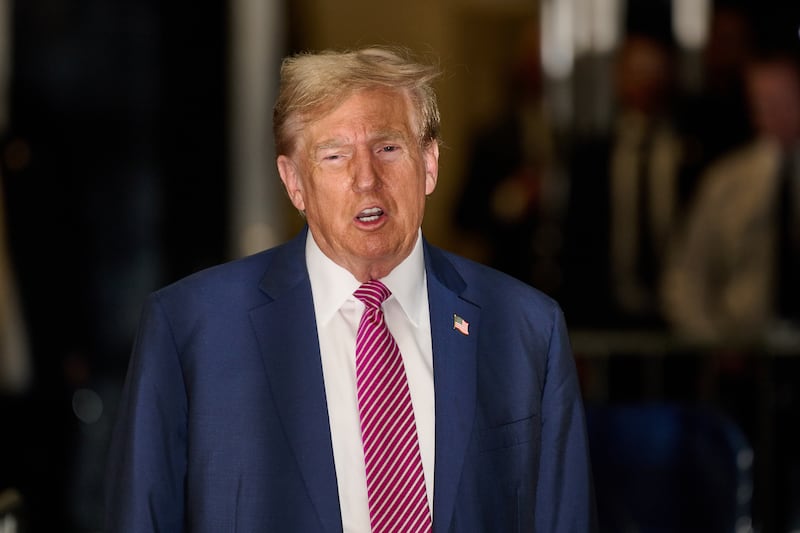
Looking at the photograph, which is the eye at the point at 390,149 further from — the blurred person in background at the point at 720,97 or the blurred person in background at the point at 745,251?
the blurred person in background at the point at 720,97

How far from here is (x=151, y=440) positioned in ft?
6.16

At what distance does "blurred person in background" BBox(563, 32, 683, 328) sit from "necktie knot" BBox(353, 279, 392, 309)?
4.24 meters

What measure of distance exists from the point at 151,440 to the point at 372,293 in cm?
37

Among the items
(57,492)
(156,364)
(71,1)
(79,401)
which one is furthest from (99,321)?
(156,364)

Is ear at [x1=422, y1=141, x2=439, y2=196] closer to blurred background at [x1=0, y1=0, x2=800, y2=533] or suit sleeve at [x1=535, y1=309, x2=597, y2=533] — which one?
suit sleeve at [x1=535, y1=309, x2=597, y2=533]

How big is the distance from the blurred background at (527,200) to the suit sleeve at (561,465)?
215cm

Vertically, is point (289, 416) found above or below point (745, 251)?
above

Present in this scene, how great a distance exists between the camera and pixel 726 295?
5.60 meters

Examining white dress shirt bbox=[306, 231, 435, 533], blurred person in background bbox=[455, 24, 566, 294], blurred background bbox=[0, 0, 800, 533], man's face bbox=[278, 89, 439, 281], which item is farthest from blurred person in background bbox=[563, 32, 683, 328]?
man's face bbox=[278, 89, 439, 281]

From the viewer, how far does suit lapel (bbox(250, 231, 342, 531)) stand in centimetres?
186

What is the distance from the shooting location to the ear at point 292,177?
75.3 inches

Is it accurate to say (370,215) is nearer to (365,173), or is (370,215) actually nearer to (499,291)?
(365,173)

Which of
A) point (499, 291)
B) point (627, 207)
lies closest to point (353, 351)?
point (499, 291)

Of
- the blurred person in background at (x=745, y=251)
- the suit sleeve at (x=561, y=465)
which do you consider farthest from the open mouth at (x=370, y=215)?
the blurred person in background at (x=745, y=251)
